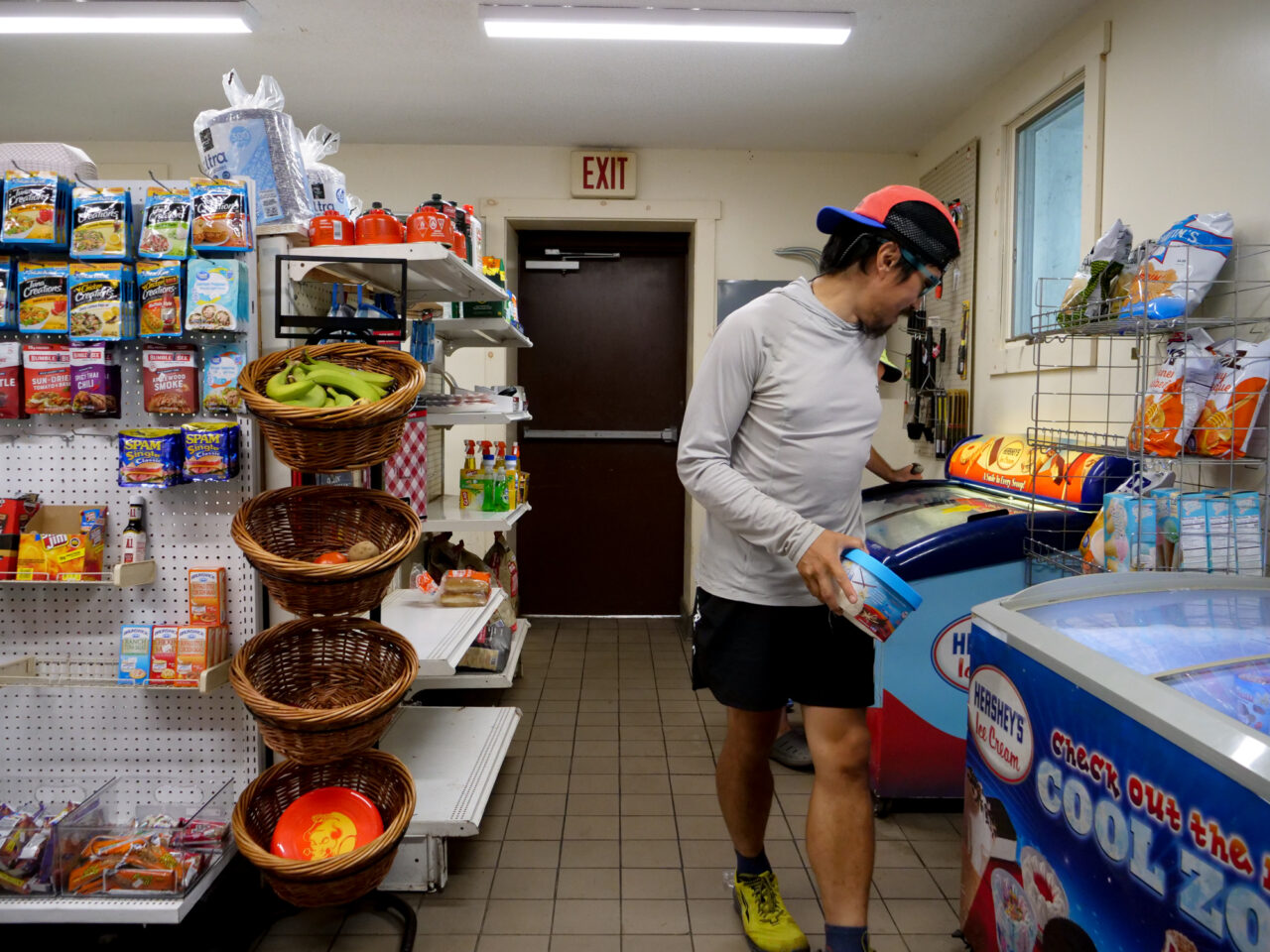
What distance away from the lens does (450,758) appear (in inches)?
108

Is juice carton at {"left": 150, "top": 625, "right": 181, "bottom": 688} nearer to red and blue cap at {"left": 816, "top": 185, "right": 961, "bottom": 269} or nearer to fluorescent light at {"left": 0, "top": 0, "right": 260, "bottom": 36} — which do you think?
red and blue cap at {"left": 816, "top": 185, "right": 961, "bottom": 269}

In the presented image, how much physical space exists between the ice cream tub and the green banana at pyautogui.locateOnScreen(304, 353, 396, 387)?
104cm

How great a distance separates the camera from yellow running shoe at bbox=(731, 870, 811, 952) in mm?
2084

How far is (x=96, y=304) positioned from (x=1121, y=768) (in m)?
2.19

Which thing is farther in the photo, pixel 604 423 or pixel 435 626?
pixel 604 423

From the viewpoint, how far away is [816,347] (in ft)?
6.34

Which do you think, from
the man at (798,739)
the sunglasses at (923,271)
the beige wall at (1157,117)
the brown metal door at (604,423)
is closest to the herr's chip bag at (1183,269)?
the beige wall at (1157,117)

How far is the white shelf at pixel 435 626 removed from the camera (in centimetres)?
243

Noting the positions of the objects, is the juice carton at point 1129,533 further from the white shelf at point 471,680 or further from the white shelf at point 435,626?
the white shelf at point 471,680

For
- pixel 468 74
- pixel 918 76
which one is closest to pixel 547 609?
pixel 468 74

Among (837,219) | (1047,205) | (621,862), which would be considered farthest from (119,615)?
(1047,205)

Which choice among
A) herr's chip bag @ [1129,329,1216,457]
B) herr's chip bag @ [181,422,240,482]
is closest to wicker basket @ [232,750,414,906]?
herr's chip bag @ [181,422,240,482]

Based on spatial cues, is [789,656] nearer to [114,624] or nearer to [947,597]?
[947,597]

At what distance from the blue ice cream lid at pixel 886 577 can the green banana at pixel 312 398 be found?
1088 millimetres
